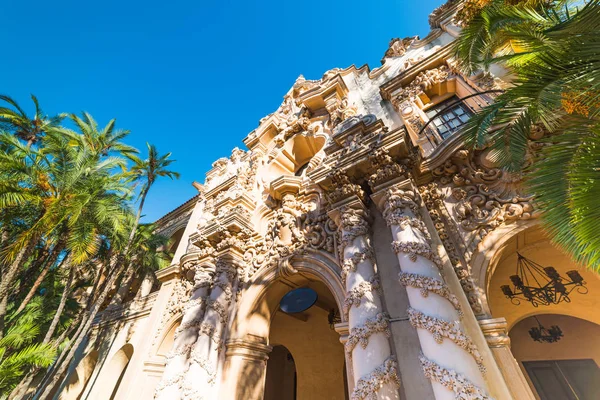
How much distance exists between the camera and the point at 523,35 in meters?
3.58

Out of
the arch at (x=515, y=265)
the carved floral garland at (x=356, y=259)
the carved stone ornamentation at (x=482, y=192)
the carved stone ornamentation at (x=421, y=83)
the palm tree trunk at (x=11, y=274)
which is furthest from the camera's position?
the carved stone ornamentation at (x=421, y=83)

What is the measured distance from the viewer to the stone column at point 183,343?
210 inches

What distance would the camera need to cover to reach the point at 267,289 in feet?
21.7

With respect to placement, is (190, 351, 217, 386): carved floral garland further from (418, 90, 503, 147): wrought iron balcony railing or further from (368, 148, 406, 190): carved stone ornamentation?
(418, 90, 503, 147): wrought iron balcony railing

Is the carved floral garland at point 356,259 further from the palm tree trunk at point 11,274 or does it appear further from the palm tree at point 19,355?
the palm tree trunk at point 11,274

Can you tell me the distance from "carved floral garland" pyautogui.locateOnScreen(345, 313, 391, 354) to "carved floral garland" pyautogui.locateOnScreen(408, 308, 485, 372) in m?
0.65

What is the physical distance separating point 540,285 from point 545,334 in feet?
7.86

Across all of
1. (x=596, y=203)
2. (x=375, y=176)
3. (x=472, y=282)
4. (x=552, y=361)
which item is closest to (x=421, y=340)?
(x=472, y=282)

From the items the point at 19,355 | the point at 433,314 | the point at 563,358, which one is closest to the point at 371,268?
Result: the point at 433,314

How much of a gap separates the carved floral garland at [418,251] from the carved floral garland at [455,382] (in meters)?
1.43

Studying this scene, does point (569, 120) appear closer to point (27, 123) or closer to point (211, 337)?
point (211, 337)

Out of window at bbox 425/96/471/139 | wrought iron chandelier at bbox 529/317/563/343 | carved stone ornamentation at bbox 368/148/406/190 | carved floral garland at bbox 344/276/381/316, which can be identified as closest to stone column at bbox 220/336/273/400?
carved floral garland at bbox 344/276/381/316

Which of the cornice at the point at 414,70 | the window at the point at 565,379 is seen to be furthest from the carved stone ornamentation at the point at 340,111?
the window at the point at 565,379

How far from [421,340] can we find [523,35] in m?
4.29
